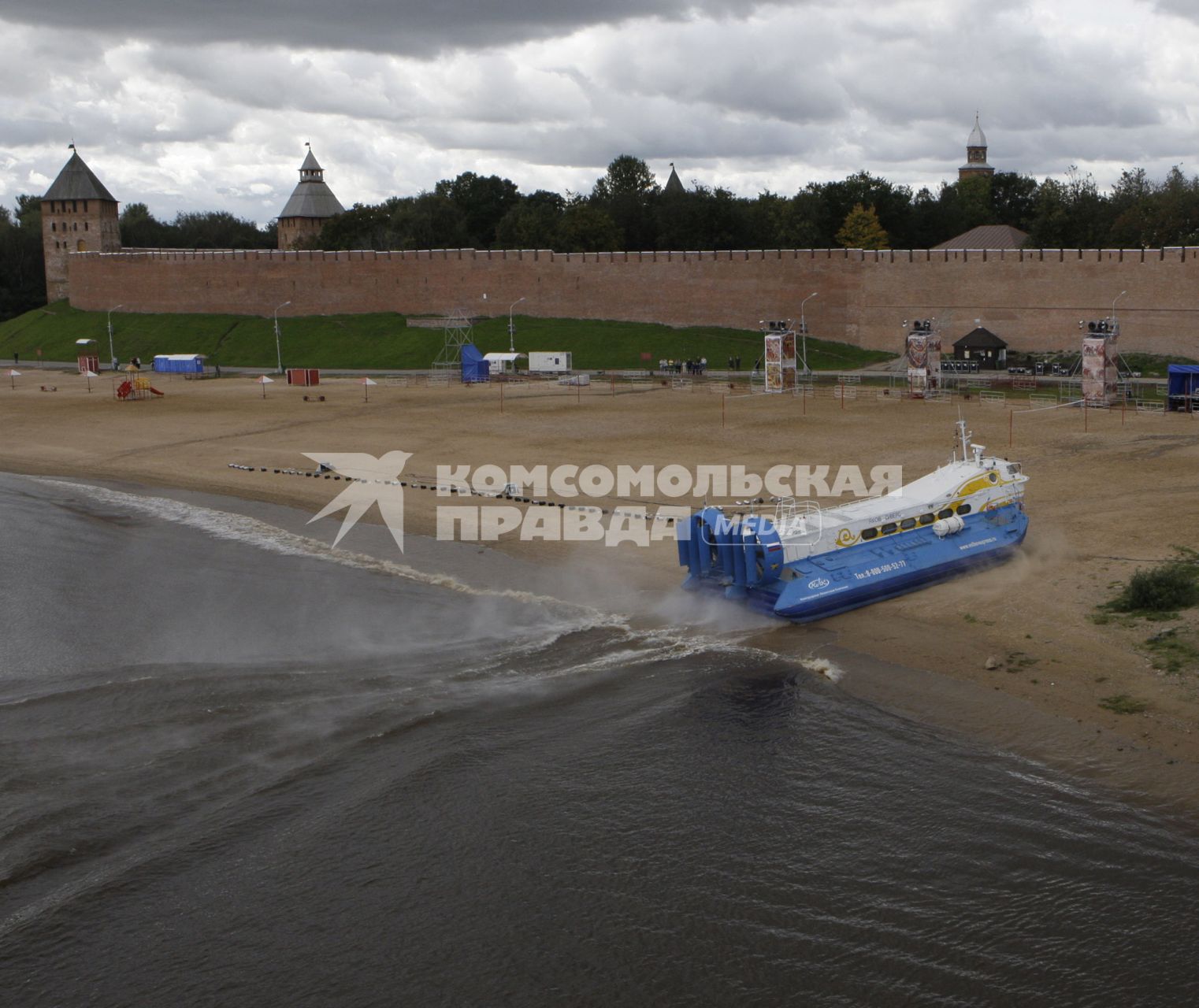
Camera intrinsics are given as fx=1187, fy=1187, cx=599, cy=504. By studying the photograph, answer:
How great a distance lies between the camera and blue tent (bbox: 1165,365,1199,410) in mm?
38000

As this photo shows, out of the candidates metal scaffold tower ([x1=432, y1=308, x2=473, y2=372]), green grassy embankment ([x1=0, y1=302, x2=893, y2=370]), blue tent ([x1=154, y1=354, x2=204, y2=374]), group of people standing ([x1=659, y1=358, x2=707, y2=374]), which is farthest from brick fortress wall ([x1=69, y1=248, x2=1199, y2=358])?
blue tent ([x1=154, y1=354, x2=204, y2=374])

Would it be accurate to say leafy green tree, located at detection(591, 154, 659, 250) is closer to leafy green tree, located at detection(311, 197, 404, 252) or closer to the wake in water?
leafy green tree, located at detection(311, 197, 404, 252)

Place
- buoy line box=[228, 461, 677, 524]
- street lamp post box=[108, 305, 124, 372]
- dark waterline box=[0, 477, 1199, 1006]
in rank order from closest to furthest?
dark waterline box=[0, 477, 1199, 1006], buoy line box=[228, 461, 677, 524], street lamp post box=[108, 305, 124, 372]

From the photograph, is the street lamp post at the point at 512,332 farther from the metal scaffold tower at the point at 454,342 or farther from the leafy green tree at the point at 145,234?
the leafy green tree at the point at 145,234

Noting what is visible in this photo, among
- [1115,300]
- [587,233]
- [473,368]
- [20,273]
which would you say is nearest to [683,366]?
[473,368]

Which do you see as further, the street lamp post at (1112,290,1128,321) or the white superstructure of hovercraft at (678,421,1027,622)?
the street lamp post at (1112,290,1128,321)

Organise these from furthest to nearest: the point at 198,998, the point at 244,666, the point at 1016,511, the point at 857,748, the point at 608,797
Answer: the point at 1016,511, the point at 244,666, the point at 857,748, the point at 608,797, the point at 198,998

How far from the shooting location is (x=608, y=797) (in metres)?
13.6

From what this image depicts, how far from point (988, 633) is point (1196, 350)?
43.2 metres

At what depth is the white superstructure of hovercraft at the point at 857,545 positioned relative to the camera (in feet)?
62.5

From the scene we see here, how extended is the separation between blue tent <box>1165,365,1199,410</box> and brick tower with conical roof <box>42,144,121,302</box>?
7472cm

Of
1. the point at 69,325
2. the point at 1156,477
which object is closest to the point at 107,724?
the point at 1156,477

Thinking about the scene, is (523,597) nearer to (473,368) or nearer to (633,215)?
(473,368)

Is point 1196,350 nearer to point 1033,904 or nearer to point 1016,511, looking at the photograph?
point 1016,511
